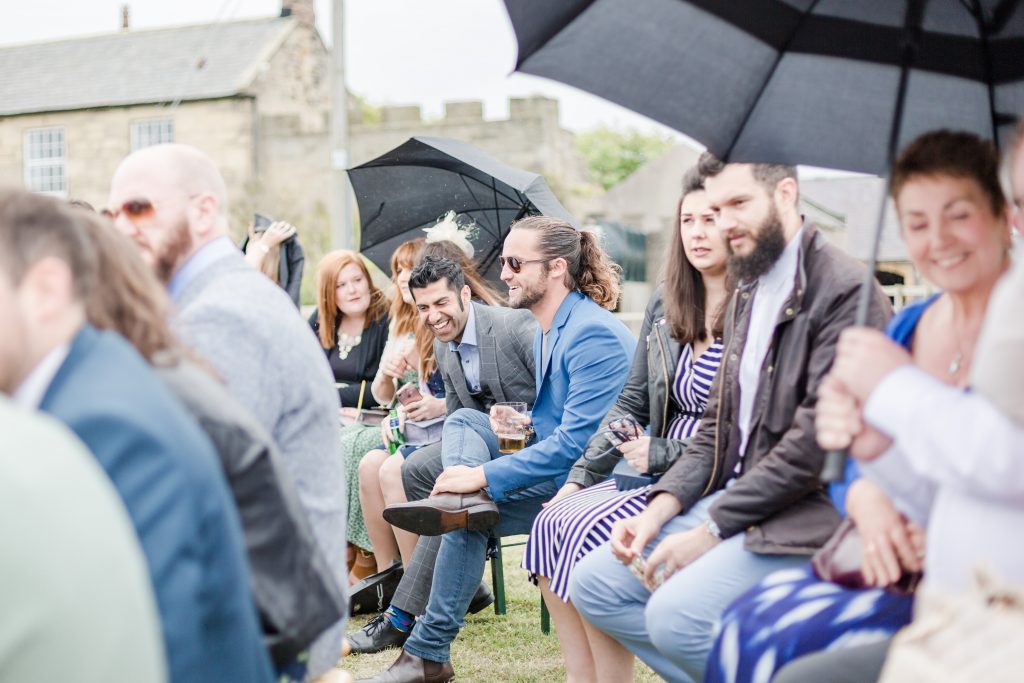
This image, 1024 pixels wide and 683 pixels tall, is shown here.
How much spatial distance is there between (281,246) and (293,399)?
14.9ft

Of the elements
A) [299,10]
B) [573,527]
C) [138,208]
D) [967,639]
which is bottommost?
[573,527]

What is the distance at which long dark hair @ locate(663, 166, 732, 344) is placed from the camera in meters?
4.03

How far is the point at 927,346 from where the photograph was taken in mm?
2580

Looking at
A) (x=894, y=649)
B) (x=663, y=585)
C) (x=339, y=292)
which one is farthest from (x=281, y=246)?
(x=894, y=649)

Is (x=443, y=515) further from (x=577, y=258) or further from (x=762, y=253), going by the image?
(x=762, y=253)

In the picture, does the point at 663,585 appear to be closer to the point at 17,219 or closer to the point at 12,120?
the point at 17,219

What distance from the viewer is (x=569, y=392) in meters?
4.53

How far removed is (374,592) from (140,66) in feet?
102

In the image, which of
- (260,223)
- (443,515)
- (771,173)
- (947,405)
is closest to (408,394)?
(443,515)

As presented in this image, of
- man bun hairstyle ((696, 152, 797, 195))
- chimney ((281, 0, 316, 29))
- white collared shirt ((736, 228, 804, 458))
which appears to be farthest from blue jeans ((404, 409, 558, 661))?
chimney ((281, 0, 316, 29))

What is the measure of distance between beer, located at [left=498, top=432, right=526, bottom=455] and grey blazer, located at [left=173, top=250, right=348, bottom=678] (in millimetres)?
1920

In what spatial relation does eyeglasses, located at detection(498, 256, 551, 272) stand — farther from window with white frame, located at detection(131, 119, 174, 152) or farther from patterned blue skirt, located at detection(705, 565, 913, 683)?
window with white frame, located at detection(131, 119, 174, 152)

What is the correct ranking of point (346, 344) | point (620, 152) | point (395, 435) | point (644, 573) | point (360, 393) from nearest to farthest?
point (644, 573) < point (395, 435) < point (360, 393) < point (346, 344) < point (620, 152)

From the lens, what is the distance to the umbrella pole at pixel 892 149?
91.0 inches
